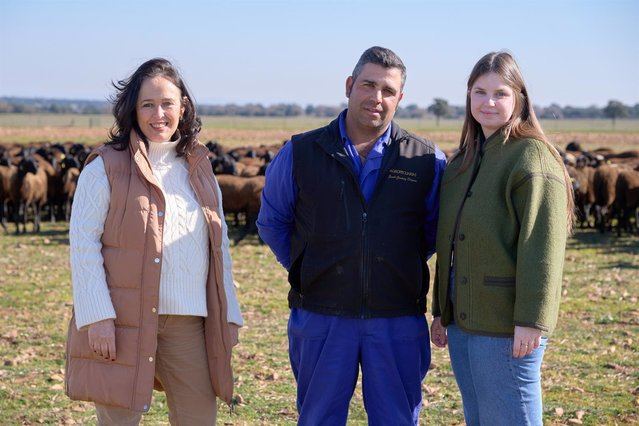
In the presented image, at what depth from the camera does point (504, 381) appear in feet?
13.4

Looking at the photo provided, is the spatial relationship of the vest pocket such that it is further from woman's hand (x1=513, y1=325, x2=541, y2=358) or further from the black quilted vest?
the black quilted vest

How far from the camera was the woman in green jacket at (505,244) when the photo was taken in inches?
156

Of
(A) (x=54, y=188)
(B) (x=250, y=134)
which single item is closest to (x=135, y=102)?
(A) (x=54, y=188)

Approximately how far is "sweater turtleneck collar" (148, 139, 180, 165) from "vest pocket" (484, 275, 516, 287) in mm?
1769

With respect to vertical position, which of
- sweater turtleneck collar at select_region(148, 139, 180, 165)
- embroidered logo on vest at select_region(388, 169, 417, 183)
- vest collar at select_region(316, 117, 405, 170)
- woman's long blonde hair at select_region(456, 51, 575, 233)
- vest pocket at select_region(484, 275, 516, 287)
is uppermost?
woman's long blonde hair at select_region(456, 51, 575, 233)

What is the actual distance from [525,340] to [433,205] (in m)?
1.06

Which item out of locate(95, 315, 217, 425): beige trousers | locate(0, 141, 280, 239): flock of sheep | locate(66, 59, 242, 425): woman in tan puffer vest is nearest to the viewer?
locate(66, 59, 242, 425): woman in tan puffer vest

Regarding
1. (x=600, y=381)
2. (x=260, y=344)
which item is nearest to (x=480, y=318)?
(x=600, y=381)

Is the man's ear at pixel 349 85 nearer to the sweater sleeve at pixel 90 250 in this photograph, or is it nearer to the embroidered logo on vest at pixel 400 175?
the embroidered logo on vest at pixel 400 175

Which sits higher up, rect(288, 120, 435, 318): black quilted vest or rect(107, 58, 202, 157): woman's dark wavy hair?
rect(107, 58, 202, 157): woman's dark wavy hair

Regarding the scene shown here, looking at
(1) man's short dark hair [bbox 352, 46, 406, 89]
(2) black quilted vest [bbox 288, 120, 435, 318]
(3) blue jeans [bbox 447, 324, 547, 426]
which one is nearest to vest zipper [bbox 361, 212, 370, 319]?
(2) black quilted vest [bbox 288, 120, 435, 318]

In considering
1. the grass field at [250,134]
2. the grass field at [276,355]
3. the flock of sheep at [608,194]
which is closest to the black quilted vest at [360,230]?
the grass field at [276,355]

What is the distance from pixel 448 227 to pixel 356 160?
2.17 feet

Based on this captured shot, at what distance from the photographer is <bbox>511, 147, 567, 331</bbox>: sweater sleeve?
12.9ft
